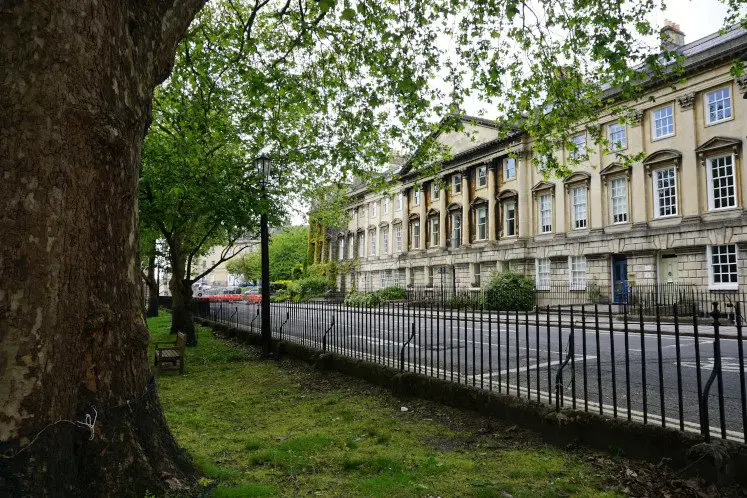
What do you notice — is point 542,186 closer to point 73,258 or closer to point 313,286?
point 313,286

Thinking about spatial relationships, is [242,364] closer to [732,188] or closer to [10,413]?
[10,413]

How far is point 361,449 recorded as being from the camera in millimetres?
4691

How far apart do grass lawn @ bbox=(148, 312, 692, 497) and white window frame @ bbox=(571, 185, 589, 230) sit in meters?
24.2

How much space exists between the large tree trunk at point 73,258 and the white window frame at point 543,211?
2997cm

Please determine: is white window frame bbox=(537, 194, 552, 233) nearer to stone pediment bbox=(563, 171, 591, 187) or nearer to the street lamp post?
stone pediment bbox=(563, 171, 591, 187)

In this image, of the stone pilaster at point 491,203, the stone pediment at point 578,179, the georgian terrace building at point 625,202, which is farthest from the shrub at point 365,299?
the stone pediment at point 578,179

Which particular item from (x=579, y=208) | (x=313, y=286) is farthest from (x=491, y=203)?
(x=313, y=286)

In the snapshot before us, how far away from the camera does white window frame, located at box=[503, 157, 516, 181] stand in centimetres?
3312

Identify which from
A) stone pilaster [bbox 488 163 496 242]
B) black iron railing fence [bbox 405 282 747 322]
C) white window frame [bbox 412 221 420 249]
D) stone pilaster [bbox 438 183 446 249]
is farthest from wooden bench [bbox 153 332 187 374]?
white window frame [bbox 412 221 420 249]

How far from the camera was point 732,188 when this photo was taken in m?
21.3

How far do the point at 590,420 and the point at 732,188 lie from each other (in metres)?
22.4

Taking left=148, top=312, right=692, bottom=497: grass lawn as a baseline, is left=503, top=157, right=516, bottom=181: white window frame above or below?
above

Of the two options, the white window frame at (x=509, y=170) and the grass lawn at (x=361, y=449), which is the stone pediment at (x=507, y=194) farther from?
the grass lawn at (x=361, y=449)

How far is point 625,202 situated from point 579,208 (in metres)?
2.93
